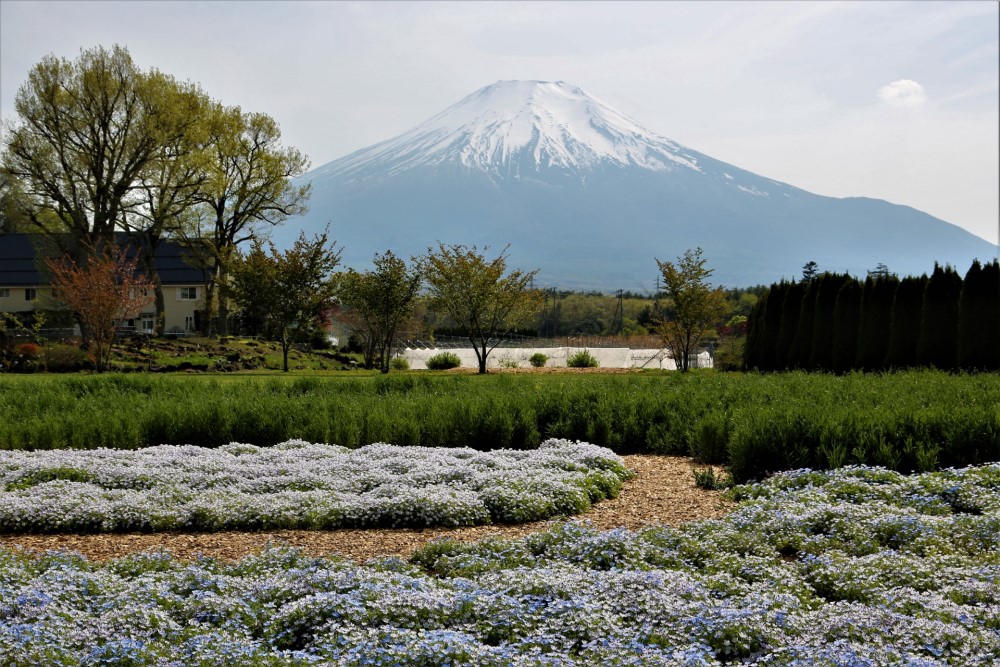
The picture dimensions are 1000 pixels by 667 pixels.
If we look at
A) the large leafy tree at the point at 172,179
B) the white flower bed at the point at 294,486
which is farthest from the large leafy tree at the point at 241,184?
the white flower bed at the point at 294,486

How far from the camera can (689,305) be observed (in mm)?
28297

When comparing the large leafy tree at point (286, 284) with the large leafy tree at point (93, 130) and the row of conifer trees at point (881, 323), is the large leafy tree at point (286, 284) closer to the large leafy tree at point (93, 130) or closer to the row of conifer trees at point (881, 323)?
the large leafy tree at point (93, 130)

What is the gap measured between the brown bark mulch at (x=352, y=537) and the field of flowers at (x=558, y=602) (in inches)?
26.2

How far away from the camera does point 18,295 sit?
54.1 meters

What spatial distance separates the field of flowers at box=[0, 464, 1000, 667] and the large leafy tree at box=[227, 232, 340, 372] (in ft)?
80.1

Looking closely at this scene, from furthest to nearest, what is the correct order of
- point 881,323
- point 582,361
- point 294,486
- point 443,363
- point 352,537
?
1. point 582,361
2. point 443,363
3. point 881,323
4. point 294,486
5. point 352,537

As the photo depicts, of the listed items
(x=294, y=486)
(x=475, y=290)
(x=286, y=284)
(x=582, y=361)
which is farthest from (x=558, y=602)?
(x=582, y=361)

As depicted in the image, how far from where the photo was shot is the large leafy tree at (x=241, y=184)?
1668 inches

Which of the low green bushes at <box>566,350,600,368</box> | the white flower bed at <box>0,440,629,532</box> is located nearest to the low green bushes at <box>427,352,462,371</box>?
the low green bushes at <box>566,350,600,368</box>

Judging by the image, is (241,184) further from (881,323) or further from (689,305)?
(881,323)

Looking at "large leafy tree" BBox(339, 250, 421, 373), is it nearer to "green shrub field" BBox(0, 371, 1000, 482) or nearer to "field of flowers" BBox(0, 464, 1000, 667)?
"green shrub field" BBox(0, 371, 1000, 482)

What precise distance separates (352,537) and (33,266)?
5761 cm

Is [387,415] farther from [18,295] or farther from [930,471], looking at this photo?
[18,295]

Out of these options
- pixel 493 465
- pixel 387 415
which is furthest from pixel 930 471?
pixel 387 415
